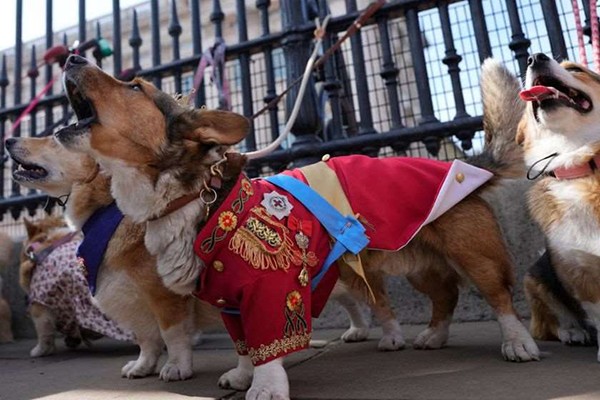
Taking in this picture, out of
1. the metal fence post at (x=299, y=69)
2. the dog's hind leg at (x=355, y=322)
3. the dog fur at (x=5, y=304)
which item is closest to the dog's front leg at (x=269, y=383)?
the dog's hind leg at (x=355, y=322)

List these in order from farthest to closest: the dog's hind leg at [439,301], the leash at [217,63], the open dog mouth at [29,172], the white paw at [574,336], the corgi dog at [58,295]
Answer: the leash at [217,63]
the corgi dog at [58,295]
the open dog mouth at [29,172]
the dog's hind leg at [439,301]
the white paw at [574,336]

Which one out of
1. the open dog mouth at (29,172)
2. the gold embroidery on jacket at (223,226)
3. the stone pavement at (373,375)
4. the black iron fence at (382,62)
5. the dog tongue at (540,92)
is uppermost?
the black iron fence at (382,62)

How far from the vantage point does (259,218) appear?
1.59 meters

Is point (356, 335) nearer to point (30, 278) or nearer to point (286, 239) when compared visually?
point (286, 239)

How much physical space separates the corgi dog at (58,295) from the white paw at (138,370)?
2.09 ft

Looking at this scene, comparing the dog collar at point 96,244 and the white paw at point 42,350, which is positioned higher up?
the dog collar at point 96,244

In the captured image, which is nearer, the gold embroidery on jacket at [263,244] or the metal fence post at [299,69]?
the gold embroidery on jacket at [263,244]

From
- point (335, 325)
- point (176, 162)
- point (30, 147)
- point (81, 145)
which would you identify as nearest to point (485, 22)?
point (335, 325)

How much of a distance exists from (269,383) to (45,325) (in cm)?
232

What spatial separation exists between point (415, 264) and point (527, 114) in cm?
83

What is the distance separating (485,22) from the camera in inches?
124

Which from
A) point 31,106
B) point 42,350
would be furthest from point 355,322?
point 31,106

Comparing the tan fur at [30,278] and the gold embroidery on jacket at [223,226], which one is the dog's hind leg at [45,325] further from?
the gold embroidery on jacket at [223,226]

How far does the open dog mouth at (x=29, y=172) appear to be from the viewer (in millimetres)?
2436
